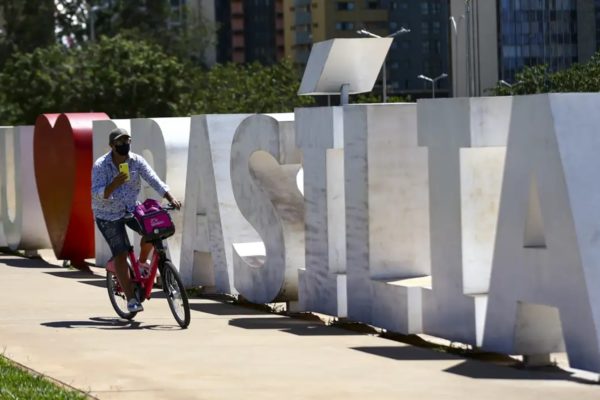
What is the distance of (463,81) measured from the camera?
→ 311ft

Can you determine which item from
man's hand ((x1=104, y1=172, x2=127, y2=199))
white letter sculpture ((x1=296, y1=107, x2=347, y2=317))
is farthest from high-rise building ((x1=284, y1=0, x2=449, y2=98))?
man's hand ((x1=104, y1=172, x2=127, y2=199))

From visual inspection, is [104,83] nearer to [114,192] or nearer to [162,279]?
[114,192]

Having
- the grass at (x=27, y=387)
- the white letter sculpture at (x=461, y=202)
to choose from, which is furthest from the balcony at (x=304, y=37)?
the grass at (x=27, y=387)

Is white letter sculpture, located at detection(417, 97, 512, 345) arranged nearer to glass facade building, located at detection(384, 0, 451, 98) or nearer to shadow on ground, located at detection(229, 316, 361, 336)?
shadow on ground, located at detection(229, 316, 361, 336)

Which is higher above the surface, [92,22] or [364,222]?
[92,22]

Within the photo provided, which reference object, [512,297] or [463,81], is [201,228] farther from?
[463,81]

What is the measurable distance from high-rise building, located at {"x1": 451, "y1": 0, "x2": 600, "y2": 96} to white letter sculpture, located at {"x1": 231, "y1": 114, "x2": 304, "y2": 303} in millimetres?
71644

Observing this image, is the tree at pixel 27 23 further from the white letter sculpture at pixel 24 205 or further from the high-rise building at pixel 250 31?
the white letter sculpture at pixel 24 205

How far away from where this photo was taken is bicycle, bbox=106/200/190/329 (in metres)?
13.6

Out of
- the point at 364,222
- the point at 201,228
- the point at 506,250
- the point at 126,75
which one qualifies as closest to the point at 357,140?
the point at 364,222

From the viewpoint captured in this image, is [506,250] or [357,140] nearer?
[506,250]

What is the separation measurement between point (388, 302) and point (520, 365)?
6.75ft

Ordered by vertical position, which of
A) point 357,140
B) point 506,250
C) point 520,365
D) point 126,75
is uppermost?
point 126,75

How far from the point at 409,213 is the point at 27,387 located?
422 centimetres
